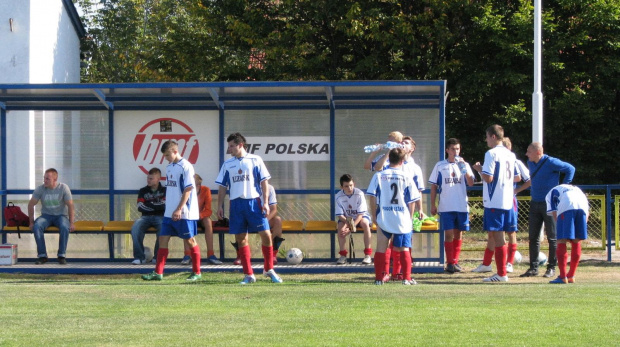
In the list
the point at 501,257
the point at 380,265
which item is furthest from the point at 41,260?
the point at 501,257

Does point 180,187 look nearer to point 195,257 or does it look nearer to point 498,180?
point 195,257

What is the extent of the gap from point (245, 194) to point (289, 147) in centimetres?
334

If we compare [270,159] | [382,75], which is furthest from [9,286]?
[382,75]

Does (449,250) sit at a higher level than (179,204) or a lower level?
lower

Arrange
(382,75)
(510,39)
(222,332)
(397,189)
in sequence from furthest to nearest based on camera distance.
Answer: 1. (382,75)
2. (510,39)
3. (397,189)
4. (222,332)

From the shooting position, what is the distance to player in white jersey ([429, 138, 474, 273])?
38.8ft

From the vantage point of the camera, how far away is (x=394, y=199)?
33.5 feet

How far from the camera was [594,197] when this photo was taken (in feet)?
48.6

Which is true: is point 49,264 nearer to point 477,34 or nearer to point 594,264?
point 594,264

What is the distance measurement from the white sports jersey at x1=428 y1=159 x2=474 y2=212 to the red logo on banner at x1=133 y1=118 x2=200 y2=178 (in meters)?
3.98

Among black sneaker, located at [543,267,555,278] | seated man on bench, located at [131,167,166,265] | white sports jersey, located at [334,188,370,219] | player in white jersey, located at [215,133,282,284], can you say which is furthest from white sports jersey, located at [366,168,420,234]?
seated man on bench, located at [131,167,166,265]

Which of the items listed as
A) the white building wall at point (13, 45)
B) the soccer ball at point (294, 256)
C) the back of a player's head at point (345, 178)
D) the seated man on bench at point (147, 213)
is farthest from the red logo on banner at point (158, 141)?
the white building wall at point (13, 45)

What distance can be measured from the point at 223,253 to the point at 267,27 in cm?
1102

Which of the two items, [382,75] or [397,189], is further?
[382,75]
